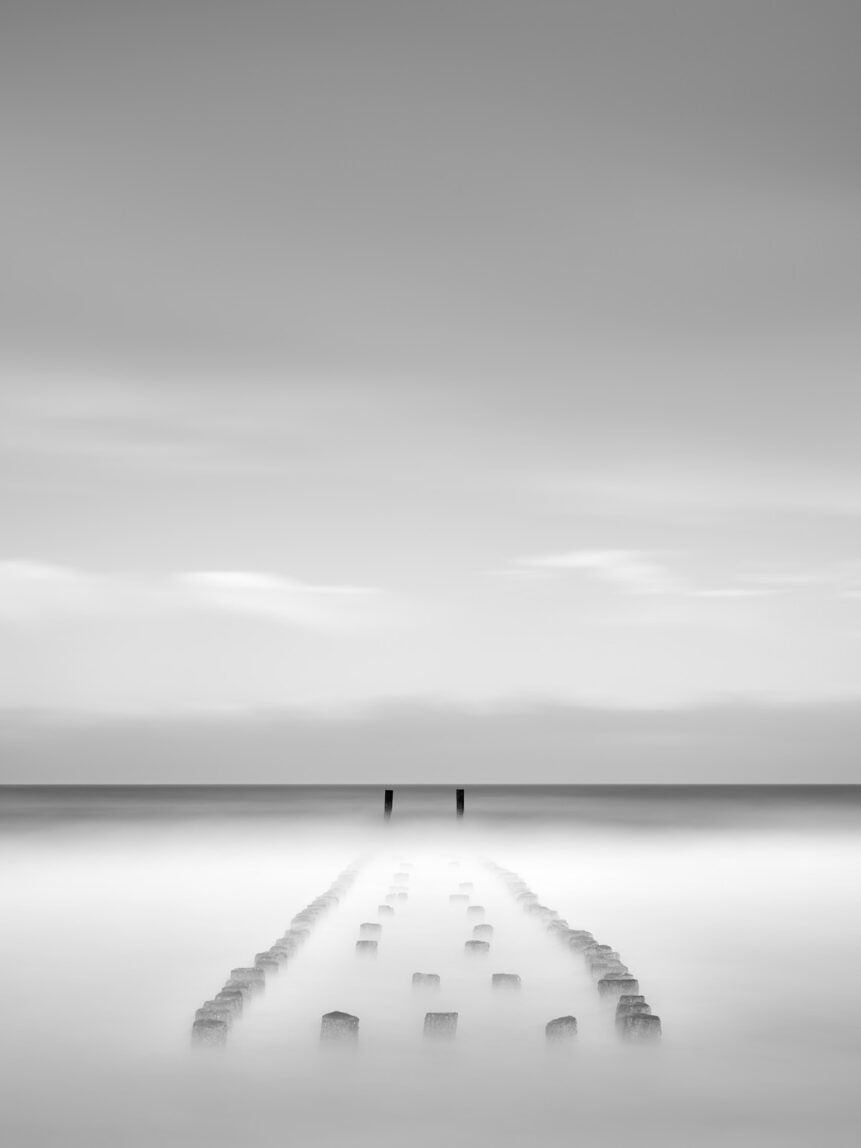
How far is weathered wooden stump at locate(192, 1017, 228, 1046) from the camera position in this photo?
26.6 feet

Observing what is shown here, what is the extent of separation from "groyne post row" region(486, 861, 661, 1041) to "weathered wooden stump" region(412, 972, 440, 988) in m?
1.27

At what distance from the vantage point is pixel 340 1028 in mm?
8172

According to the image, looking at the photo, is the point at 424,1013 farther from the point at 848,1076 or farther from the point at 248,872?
the point at 248,872

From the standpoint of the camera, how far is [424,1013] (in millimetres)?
9219

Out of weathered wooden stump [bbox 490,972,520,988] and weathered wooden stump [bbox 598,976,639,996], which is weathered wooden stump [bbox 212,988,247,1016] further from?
weathered wooden stump [bbox 598,976,639,996]

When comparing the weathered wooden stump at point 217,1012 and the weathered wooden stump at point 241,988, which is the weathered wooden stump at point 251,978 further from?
the weathered wooden stump at point 217,1012

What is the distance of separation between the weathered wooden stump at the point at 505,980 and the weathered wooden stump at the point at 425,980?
446 mm

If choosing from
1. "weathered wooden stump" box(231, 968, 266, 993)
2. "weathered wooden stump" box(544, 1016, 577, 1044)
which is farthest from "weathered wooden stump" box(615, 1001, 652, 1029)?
"weathered wooden stump" box(231, 968, 266, 993)

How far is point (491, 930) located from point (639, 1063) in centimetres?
562

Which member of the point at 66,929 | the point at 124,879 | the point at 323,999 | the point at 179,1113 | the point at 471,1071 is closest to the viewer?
the point at 179,1113

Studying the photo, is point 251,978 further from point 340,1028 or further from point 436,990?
point 340,1028

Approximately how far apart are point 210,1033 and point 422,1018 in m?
1.60

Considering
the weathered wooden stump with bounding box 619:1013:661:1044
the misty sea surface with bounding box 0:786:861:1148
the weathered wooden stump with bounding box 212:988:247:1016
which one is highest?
the weathered wooden stump with bounding box 212:988:247:1016

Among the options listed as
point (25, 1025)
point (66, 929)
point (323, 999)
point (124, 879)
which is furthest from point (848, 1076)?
point (124, 879)
